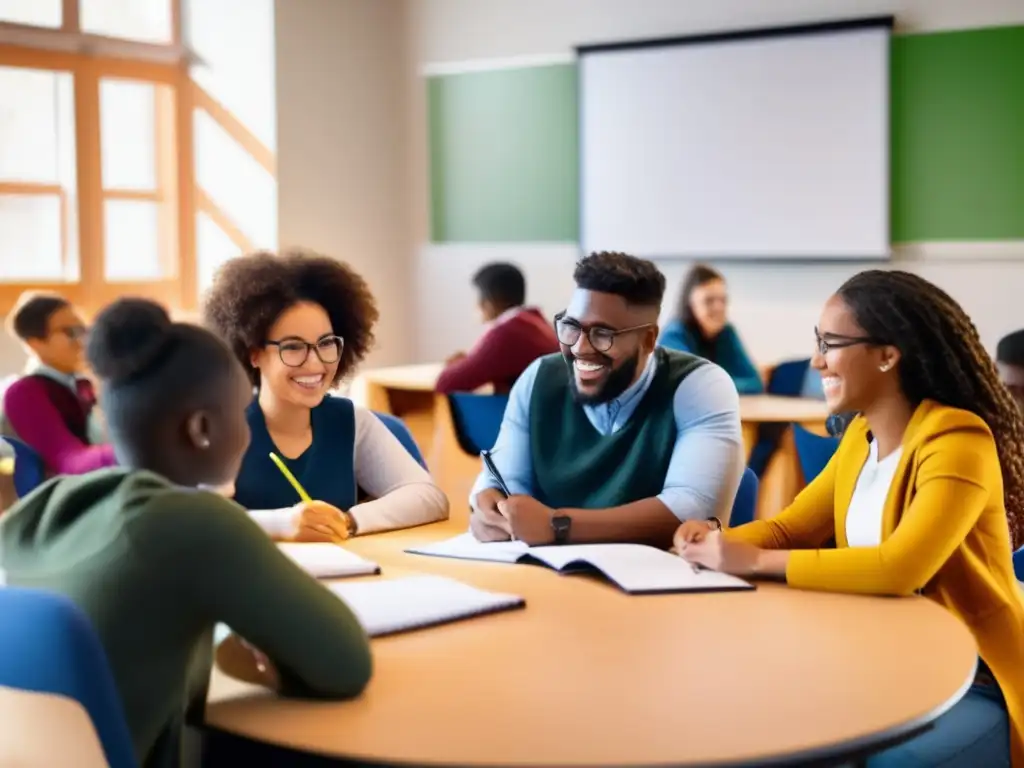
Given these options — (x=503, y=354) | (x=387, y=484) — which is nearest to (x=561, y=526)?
(x=387, y=484)

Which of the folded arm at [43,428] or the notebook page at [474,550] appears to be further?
the folded arm at [43,428]

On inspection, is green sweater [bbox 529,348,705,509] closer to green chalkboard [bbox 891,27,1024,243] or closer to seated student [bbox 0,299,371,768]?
seated student [bbox 0,299,371,768]

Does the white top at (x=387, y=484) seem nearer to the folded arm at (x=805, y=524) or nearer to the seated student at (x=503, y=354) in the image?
the folded arm at (x=805, y=524)

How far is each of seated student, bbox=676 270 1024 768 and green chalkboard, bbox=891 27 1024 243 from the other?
13.9ft

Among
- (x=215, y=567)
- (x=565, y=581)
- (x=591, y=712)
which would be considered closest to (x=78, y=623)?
A: (x=215, y=567)

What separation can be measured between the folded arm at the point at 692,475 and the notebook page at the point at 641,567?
6 centimetres

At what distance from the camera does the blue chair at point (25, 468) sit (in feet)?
12.8

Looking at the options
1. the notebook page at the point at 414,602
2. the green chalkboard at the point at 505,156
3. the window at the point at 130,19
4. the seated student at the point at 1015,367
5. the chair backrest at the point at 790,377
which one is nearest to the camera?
the notebook page at the point at 414,602

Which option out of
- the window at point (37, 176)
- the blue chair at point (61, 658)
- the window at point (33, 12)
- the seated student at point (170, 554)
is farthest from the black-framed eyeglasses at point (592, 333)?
the window at point (33, 12)

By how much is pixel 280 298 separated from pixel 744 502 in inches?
41.2

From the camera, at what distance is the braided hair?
2170 millimetres

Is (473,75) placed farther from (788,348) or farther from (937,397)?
(937,397)

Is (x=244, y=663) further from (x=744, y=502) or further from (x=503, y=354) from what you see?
(x=503, y=354)

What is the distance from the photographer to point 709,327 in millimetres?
5676
